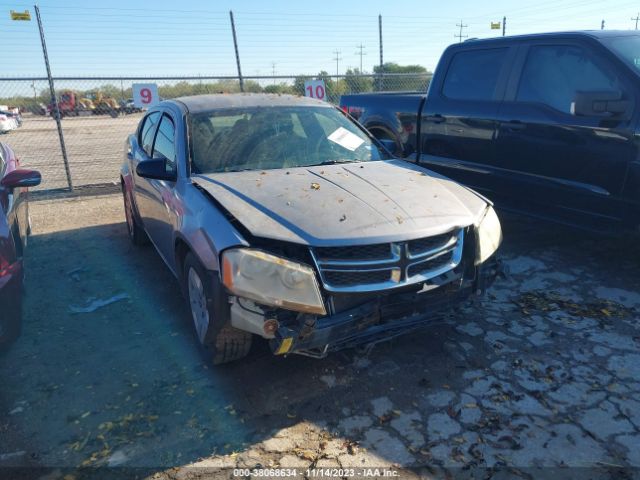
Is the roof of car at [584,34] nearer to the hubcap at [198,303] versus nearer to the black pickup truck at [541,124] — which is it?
the black pickup truck at [541,124]

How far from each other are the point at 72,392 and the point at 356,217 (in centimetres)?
202

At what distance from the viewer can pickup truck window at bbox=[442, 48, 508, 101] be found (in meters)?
5.25

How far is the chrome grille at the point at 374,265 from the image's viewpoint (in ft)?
9.19

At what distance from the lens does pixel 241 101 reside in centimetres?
440

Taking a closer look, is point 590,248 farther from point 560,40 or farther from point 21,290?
point 21,290

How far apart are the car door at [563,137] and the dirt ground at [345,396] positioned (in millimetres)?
726

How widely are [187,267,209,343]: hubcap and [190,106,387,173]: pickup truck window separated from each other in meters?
0.84

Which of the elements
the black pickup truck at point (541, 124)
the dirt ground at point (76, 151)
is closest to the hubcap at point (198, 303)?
the black pickup truck at point (541, 124)

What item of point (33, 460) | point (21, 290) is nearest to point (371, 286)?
point (33, 460)

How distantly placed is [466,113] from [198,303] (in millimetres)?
3547

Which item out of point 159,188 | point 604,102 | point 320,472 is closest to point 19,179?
point 159,188

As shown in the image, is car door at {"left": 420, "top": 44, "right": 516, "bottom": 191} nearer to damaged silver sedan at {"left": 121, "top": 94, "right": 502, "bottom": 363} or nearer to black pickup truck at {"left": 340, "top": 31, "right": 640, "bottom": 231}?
black pickup truck at {"left": 340, "top": 31, "right": 640, "bottom": 231}

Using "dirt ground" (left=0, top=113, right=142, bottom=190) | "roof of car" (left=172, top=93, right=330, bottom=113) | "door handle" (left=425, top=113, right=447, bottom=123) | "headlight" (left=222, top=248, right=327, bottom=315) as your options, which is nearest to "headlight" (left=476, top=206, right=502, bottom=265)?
"headlight" (left=222, top=248, right=327, bottom=315)

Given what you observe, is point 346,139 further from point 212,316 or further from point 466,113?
A: point 212,316
